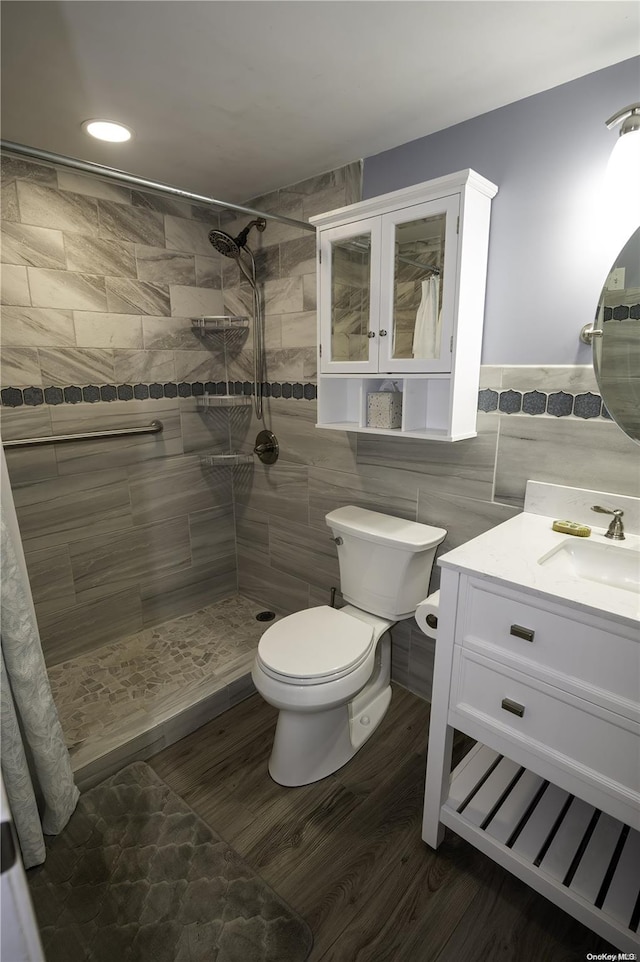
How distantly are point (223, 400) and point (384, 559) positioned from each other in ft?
3.94

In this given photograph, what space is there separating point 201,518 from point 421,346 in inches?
64.1

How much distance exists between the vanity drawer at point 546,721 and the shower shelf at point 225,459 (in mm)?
1648

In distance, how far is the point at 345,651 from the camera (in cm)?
166

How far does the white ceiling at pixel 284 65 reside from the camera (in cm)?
110

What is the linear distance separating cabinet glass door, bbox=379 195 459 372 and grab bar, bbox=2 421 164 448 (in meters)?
1.28

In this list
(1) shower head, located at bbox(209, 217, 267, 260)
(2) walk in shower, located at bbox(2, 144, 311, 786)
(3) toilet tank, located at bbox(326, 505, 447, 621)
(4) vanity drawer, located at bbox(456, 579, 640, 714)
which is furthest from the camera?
(1) shower head, located at bbox(209, 217, 267, 260)

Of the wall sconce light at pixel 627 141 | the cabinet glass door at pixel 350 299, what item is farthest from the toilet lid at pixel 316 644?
the wall sconce light at pixel 627 141

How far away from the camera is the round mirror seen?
1.33m

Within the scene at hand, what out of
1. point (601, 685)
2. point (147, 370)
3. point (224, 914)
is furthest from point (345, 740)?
point (147, 370)

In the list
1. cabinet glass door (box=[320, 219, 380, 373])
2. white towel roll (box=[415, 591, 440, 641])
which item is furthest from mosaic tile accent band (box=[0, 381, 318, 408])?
white towel roll (box=[415, 591, 440, 641])

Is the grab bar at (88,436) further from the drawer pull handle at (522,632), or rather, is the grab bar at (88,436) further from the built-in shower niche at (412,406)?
the drawer pull handle at (522,632)

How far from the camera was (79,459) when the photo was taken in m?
2.19

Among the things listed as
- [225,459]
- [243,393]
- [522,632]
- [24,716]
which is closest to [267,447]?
[225,459]

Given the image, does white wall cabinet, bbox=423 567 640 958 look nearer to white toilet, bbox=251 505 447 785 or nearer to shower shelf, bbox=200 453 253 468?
white toilet, bbox=251 505 447 785
